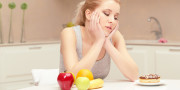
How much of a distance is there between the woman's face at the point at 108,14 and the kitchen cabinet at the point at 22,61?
2499 millimetres

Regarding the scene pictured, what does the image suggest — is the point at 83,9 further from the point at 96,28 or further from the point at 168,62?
the point at 168,62

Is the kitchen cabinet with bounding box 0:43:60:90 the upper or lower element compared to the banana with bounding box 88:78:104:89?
lower

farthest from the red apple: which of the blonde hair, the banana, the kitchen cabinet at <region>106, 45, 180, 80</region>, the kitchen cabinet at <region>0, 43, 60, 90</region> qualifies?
the kitchen cabinet at <region>0, 43, 60, 90</region>

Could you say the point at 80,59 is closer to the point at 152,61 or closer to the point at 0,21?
the point at 152,61

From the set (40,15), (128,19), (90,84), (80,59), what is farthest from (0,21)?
(90,84)

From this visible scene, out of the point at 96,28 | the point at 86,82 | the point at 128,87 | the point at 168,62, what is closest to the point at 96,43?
the point at 96,28

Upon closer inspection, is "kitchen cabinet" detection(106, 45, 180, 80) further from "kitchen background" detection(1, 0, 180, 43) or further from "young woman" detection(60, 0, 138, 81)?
"young woman" detection(60, 0, 138, 81)

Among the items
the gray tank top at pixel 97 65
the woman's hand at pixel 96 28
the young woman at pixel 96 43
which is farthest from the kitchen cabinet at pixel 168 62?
the woman's hand at pixel 96 28

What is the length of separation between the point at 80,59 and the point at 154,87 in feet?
2.03

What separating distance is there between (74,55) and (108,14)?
12.4 inches

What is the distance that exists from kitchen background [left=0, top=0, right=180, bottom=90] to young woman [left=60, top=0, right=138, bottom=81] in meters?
1.98

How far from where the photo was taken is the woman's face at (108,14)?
2.05 metres

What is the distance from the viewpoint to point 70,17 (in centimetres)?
566

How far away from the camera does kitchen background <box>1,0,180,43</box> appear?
4.69m
